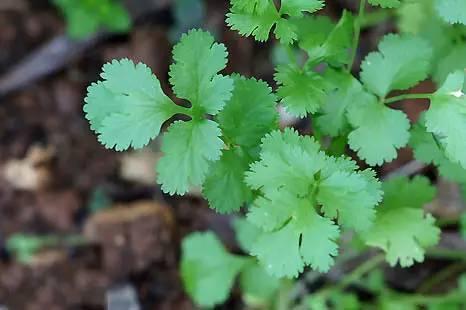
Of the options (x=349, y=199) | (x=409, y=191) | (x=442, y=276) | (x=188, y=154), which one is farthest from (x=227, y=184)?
(x=442, y=276)

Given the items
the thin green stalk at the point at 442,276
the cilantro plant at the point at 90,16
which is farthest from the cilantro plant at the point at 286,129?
the cilantro plant at the point at 90,16

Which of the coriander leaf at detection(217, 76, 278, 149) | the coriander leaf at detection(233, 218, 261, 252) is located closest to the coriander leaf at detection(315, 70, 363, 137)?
the coriander leaf at detection(217, 76, 278, 149)

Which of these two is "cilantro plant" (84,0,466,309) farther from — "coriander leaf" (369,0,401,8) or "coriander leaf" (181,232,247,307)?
"coriander leaf" (181,232,247,307)

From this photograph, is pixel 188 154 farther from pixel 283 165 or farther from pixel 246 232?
pixel 246 232

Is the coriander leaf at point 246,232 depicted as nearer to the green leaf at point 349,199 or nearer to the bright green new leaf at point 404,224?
the bright green new leaf at point 404,224

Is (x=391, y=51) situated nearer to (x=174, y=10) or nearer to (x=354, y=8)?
(x=354, y=8)

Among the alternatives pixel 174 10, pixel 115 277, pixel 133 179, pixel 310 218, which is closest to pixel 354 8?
pixel 174 10
